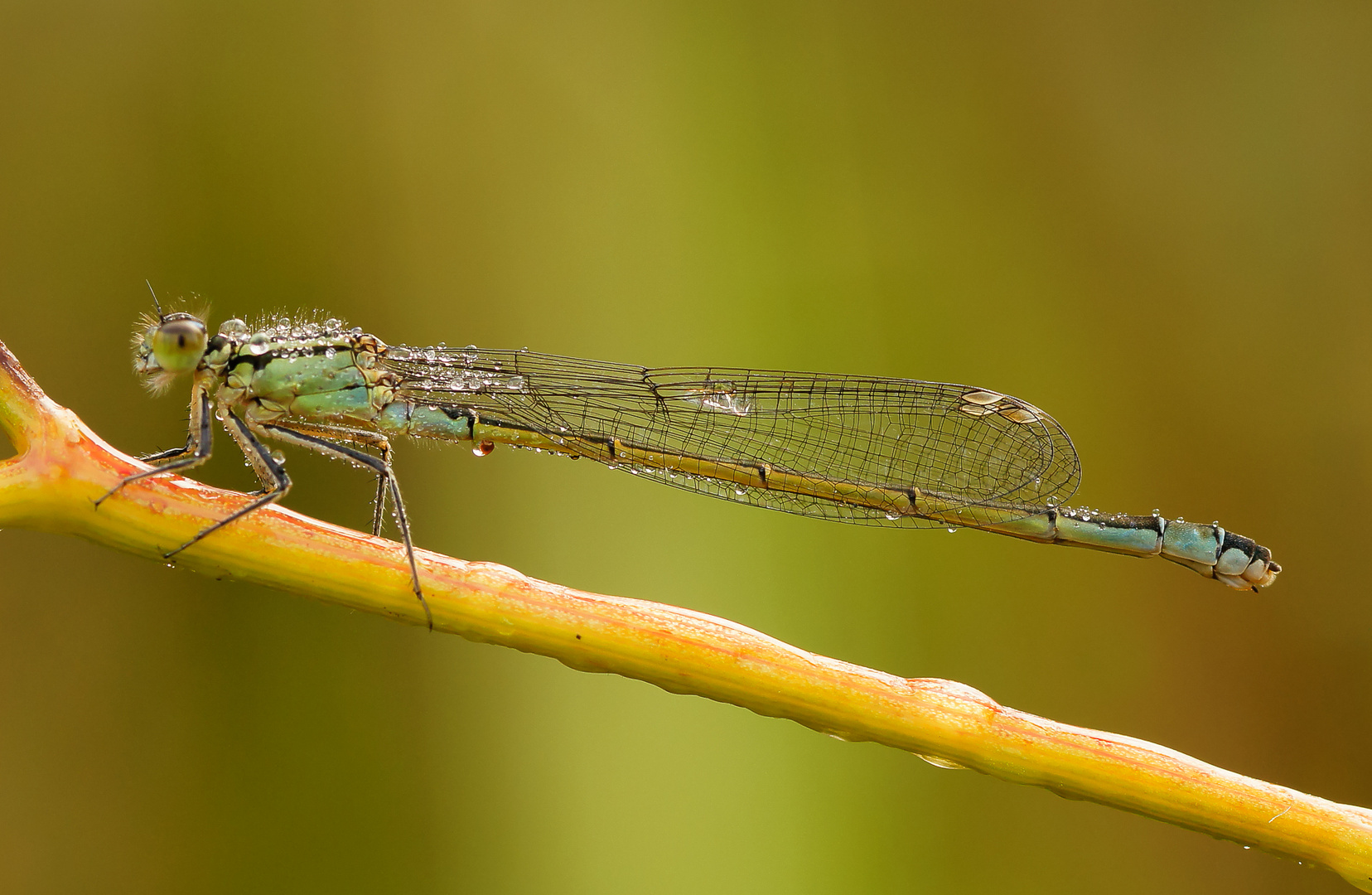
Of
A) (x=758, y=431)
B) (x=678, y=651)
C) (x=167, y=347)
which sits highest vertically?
(x=758, y=431)

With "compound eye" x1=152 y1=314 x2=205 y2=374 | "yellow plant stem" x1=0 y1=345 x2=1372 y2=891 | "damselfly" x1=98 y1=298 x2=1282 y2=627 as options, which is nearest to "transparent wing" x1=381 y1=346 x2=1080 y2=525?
"damselfly" x1=98 y1=298 x2=1282 y2=627

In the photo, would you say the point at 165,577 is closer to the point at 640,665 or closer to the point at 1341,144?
the point at 640,665

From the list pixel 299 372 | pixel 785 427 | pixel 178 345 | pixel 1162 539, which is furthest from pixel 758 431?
pixel 178 345

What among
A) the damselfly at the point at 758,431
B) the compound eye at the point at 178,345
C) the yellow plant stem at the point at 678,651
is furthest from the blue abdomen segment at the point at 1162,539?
the compound eye at the point at 178,345

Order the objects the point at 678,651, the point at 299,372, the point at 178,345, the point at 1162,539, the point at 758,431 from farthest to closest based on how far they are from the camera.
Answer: the point at 758,431, the point at 1162,539, the point at 299,372, the point at 178,345, the point at 678,651

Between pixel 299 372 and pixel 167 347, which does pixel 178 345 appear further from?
pixel 299 372

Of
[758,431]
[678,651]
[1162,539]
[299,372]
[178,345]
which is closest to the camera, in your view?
[678,651]
